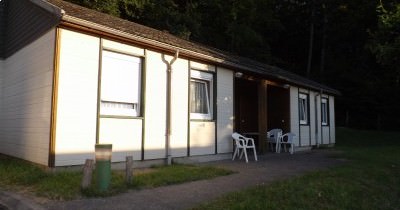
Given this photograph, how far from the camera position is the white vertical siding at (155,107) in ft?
36.6

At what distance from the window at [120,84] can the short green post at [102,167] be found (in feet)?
9.20

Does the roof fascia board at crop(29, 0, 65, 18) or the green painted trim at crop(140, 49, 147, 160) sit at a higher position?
the roof fascia board at crop(29, 0, 65, 18)

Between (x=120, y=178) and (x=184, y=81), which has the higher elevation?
(x=184, y=81)

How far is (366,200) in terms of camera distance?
310 inches

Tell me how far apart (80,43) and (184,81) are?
3.73 metres

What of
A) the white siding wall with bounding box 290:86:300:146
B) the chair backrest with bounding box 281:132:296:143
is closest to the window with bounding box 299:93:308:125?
the white siding wall with bounding box 290:86:300:146

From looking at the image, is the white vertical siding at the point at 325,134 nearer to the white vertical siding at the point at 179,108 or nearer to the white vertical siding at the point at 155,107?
the white vertical siding at the point at 179,108

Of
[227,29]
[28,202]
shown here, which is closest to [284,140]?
[28,202]

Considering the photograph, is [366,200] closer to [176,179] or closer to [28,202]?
[176,179]

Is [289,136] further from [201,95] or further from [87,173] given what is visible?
[87,173]

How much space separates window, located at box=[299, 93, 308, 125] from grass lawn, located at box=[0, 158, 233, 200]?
33.8 ft

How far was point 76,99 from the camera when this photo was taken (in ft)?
31.1

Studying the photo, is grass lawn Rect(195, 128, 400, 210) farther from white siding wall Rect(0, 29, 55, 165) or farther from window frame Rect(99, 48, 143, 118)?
white siding wall Rect(0, 29, 55, 165)

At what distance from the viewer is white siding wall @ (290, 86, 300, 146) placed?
1862cm
